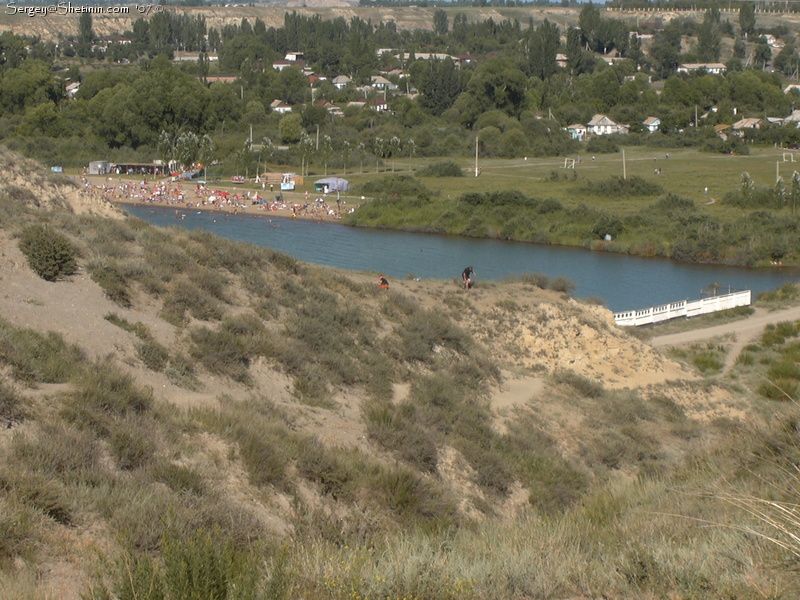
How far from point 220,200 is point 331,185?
851 cm

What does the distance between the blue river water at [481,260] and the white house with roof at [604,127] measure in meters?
48.2

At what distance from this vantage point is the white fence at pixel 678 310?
26.7 m

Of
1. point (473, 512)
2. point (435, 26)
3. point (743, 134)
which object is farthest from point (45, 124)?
point (435, 26)

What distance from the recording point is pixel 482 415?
12758 mm

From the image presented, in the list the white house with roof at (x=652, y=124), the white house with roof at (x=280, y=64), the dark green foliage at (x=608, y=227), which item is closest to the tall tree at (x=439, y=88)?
the white house with roof at (x=652, y=124)

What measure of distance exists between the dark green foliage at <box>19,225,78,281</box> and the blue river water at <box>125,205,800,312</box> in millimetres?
21179

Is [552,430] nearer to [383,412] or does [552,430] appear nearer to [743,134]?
[383,412]

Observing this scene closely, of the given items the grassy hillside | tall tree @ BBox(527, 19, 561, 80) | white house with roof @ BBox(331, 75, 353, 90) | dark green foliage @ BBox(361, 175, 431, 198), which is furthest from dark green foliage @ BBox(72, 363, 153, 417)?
white house with roof @ BBox(331, 75, 353, 90)

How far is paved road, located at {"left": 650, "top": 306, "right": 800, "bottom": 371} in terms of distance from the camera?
935 inches

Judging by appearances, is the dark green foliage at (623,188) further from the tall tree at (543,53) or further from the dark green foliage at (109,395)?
the tall tree at (543,53)

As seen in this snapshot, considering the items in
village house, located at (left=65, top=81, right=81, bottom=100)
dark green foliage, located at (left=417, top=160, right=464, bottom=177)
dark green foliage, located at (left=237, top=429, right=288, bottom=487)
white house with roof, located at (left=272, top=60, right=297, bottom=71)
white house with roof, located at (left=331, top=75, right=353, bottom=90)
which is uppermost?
dark green foliage, located at (left=237, top=429, right=288, bottom=487)

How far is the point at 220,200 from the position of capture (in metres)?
53.7

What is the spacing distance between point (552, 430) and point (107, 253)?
6.68 metres

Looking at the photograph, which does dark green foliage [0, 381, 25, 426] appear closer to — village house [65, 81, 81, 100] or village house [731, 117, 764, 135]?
village house [65, 81, 81, 100]
